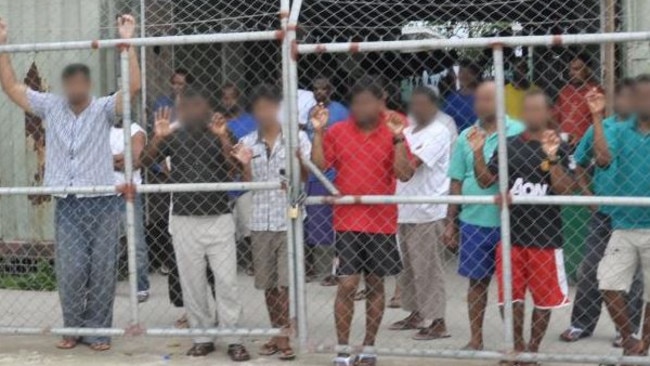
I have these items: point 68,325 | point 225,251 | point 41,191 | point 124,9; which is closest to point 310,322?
point 225,251

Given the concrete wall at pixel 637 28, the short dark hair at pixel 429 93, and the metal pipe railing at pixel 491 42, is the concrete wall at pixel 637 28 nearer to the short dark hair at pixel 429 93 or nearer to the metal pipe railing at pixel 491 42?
the short dark hair at pixel 429 93

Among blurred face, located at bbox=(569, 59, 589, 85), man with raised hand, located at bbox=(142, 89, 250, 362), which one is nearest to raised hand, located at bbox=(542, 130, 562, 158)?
man with raised hand, located at bbox=(142, 89, 250, 362)

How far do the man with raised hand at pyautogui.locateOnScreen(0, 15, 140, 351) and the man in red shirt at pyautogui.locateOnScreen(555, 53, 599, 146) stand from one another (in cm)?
298

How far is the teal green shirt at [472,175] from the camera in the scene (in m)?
6.55

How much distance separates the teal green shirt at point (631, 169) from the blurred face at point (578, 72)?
2.02 m

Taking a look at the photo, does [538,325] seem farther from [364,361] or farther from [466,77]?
[466,77]

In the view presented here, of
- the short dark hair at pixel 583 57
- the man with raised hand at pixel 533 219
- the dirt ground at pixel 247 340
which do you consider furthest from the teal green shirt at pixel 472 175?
the short dark hair at pixel 583 57

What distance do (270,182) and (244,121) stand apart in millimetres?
747

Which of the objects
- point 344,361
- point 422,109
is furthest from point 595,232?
point 344,361

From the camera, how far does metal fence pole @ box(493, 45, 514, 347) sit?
6070 millimetres

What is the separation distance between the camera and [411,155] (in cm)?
684

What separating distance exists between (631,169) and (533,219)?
648 mm

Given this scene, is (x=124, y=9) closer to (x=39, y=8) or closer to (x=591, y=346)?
(x=39, y=8)

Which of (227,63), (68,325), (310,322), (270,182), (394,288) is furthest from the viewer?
(227,63)
